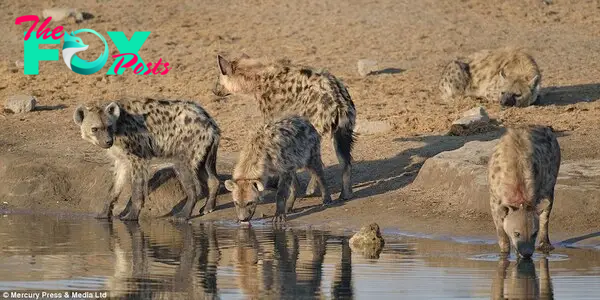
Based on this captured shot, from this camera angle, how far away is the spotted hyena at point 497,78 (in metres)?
14.5

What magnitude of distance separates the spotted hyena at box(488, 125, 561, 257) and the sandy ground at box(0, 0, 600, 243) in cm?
62

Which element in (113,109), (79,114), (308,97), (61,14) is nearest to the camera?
(113,109)

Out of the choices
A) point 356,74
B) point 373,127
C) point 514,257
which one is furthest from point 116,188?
point 356,74

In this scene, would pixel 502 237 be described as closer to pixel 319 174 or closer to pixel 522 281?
pixel 522 281

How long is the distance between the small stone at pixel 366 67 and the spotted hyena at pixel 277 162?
474 cm

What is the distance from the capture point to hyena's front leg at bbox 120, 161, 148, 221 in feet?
35.6

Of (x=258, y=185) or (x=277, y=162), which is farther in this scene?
(x=277, y=162)

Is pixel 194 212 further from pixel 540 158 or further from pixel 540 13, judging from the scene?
pixel 540 13

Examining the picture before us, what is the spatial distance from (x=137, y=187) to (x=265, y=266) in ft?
8.79

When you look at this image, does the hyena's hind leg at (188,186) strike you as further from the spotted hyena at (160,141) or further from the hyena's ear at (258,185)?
the hyena's ear at (258,185)

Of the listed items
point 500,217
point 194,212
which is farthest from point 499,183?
point 194,212

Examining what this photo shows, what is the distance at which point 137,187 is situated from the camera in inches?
427

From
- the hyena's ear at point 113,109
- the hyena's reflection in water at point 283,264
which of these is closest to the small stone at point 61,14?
the hyena's ear at point 113,109

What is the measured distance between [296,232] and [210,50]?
6641 mm
